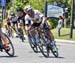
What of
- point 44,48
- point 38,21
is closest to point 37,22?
point 38,21

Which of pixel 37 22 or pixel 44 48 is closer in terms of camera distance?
pixel 44 48

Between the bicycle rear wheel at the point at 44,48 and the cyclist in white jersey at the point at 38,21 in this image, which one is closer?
the cyclist in white jersey at the point at 38,21

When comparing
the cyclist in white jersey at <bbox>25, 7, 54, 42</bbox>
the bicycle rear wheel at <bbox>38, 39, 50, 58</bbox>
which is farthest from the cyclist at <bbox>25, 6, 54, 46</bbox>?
the bicycle rear wheel at <bbox>38, 39, 50, 58</bbox>

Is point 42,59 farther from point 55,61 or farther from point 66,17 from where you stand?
point 66,17

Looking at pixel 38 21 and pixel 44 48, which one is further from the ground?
pixel 38 21

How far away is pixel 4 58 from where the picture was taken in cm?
1364

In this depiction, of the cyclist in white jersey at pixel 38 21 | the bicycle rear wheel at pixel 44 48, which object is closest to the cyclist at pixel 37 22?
the cyclist in white jersey at pixel 38 21

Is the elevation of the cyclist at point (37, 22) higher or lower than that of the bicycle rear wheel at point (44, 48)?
higher

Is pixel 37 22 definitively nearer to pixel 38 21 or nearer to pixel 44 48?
pixel 38 21

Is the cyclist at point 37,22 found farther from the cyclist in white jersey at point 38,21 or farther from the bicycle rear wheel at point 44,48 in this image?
the bicycle rear wheel at point 44,48

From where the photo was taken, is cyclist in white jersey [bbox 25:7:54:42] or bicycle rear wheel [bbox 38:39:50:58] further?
bicycle rear wheel [bbox 38:39:50:58]

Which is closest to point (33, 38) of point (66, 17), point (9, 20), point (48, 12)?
point (9, 20)

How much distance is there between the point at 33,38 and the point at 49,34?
1446 mm

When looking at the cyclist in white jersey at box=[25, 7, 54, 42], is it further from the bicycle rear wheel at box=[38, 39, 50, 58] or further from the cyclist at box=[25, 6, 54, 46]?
the bicycle rear wheel at box=[38, 39, 50, 58]
